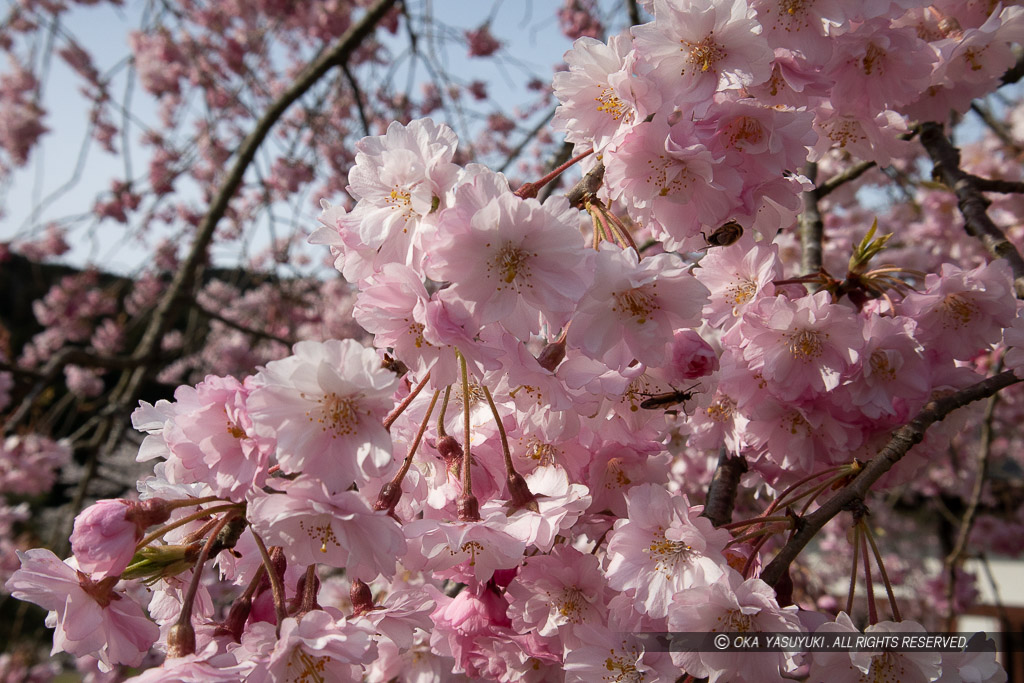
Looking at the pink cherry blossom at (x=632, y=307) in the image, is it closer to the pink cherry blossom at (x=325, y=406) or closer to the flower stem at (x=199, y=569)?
the pink cherry blossom at (x=325, y=406)

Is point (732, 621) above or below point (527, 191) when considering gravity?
below

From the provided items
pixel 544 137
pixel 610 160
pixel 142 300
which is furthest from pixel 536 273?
pixel 142 300

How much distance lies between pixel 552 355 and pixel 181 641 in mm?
684

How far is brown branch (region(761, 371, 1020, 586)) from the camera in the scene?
1.11 meters

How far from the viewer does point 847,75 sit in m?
1.41

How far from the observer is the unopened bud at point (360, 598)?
1.11 meters

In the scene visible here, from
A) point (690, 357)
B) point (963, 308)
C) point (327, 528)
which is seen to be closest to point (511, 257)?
point (690, 357)

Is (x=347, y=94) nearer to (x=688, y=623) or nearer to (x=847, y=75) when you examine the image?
(x=847, y=75)

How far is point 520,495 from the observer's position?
113cm

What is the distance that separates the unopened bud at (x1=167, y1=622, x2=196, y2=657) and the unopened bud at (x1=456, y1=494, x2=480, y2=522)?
42 centimetres

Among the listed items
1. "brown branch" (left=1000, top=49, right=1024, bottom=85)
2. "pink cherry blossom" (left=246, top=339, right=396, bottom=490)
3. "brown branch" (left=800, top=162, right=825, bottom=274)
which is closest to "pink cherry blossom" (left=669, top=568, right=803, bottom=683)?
"pink cherry blossom" (left=246, top=339, right=396, bottom=490)

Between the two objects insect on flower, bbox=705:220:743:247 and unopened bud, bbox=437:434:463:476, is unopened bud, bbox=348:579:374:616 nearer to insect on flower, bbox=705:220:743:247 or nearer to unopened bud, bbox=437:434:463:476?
unopened bud, bbox=437:434:463:476

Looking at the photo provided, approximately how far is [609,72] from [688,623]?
95 centimetres

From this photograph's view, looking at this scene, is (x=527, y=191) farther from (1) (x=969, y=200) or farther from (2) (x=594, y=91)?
(1) (x=969, y=200)
